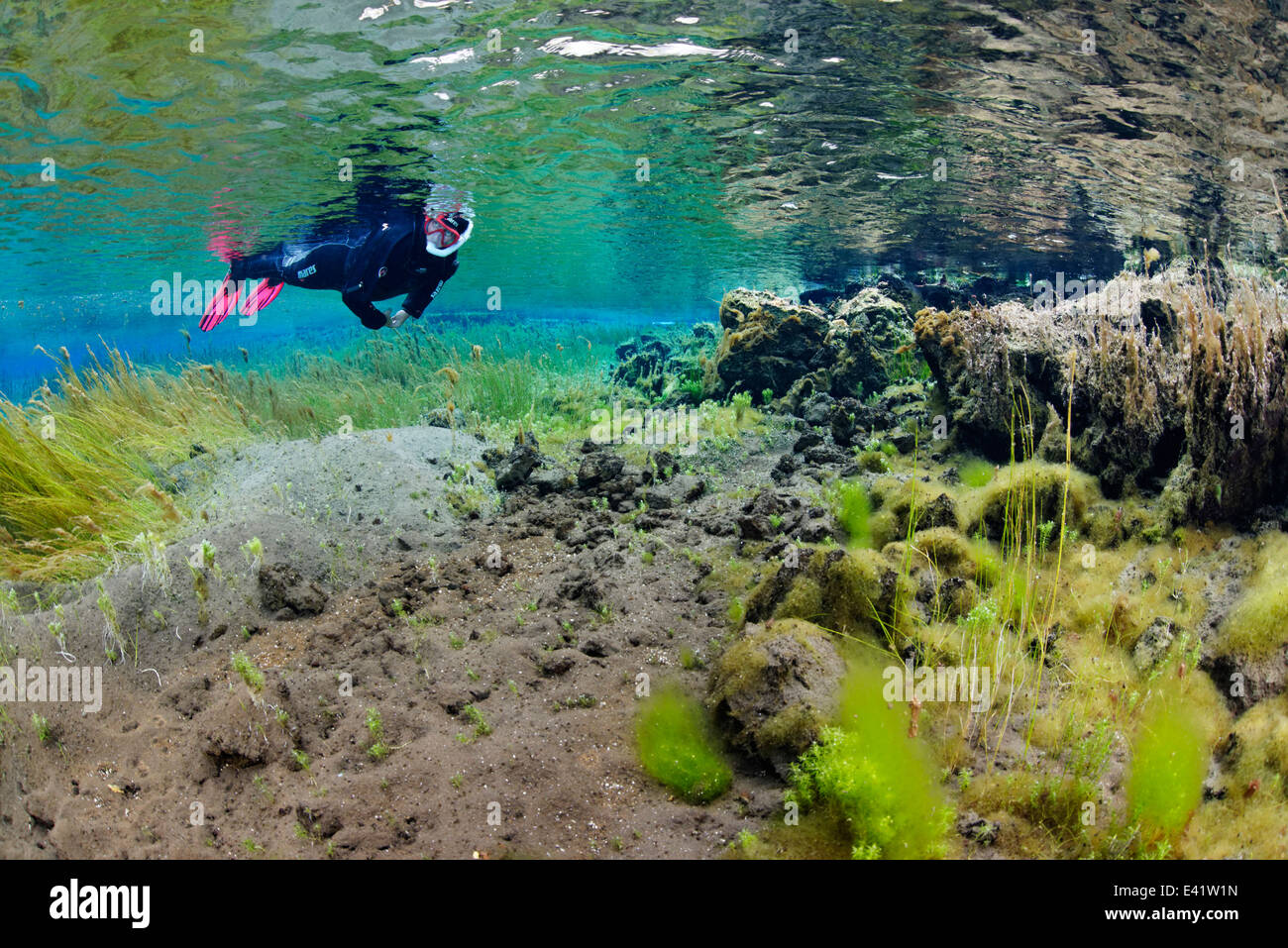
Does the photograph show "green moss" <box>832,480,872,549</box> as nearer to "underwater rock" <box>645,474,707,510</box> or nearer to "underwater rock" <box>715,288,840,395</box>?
"underwater rock" <box>645,474,707,510</box>

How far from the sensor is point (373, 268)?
53.4 feet

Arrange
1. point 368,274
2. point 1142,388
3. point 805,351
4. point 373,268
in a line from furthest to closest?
point 373,268 → point 368,274 → point 805,351 → point 1142,388

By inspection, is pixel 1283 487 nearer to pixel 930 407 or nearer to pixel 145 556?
pixel 930 407

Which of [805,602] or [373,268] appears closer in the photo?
[805,602]

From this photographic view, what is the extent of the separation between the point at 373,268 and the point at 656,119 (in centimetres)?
808

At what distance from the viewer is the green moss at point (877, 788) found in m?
3.02

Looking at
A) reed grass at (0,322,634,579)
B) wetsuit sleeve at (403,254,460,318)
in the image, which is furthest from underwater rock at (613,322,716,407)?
wetsuit sleeve at (403,254,460,318)

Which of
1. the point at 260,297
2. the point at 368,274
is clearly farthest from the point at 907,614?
the point at 260,297

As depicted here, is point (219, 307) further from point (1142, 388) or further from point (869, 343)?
point (1142, 388)

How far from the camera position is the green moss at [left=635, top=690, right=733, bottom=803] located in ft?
11.9

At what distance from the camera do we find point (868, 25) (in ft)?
29.3

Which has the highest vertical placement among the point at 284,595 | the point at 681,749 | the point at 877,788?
the point at 877,788
